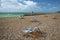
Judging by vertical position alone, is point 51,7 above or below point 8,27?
above

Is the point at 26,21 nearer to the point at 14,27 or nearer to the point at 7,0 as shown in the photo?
the point at 14,27

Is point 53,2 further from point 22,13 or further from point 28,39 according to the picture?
point 28,39

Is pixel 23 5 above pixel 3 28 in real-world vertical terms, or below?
above

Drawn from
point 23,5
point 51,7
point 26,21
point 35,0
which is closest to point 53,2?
point 51,7

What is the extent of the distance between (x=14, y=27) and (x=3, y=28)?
0.73 feet

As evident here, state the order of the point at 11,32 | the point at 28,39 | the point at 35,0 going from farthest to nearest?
the point at 35,0 → the point at 11,32 → the point at 28,39

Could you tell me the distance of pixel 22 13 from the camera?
331cm

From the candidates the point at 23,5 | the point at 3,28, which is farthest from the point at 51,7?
the point at 3,28

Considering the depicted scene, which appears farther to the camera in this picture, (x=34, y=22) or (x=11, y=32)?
(x=34, y=22)

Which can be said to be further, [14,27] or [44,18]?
[44,18]

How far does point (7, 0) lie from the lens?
3.12 m

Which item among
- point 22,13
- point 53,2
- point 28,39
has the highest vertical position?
point 53,2

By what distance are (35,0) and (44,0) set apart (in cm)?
21

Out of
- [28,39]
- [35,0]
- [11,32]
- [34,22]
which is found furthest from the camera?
[34,22]
